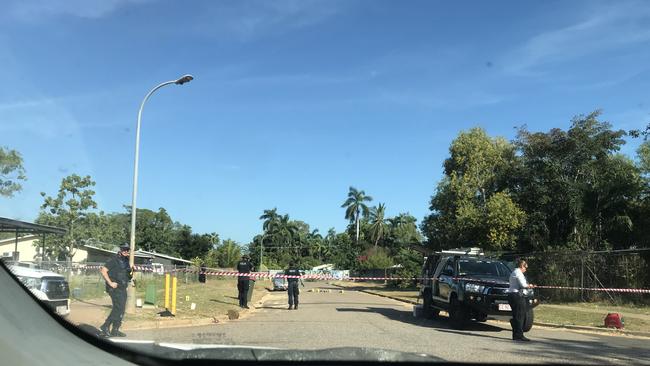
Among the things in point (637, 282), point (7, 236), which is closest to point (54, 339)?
point (7, 236)

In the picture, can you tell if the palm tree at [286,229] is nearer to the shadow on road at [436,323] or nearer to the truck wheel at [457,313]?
the shadow on road at [436,323]

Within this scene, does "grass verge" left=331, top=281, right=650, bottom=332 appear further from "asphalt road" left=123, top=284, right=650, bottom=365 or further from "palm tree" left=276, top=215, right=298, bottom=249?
"palm tree" left=276, top=215, right=298, bottom=249

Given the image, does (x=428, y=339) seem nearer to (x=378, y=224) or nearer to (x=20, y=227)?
(x=20, y=227)

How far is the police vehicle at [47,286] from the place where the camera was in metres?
3.18

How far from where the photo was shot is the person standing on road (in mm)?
10938

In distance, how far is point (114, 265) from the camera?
7992 millimetres

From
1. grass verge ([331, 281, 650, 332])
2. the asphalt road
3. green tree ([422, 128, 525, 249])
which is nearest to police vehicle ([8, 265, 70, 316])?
the asphalt road

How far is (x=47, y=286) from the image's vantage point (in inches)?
153

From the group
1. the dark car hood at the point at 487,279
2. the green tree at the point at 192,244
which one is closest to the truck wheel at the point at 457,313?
the dark car hood at the point at 487,279

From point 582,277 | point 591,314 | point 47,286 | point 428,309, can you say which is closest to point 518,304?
point 428,309

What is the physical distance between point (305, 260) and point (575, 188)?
229 feet

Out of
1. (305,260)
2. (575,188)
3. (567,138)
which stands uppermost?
(567,138)

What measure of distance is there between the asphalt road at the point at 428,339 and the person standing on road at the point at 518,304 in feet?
0.86

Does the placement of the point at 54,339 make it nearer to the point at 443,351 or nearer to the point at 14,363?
the point at 14,363
